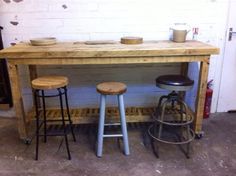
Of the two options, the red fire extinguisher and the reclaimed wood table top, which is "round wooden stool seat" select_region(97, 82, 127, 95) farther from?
the red fire extinguisher

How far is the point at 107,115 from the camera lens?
9.32 ft

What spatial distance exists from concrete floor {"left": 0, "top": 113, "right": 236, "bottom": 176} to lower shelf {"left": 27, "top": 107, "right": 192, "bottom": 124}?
7.9 inches

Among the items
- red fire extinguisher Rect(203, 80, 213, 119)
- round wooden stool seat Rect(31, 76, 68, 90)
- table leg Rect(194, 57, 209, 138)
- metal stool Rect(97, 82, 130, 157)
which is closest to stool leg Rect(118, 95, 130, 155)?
metal stool Rect(97, 82, 130, 157)

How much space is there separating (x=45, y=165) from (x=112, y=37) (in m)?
1.62

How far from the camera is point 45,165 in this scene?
228cm

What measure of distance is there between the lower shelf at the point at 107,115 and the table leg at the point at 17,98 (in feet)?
0.79

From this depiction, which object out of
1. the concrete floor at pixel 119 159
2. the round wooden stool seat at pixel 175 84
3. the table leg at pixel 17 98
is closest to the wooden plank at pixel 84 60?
the table leg at pixel 17 98

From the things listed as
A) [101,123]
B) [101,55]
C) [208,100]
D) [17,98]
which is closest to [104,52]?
[101,55]

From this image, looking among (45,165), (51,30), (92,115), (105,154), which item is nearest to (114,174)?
(105,154)

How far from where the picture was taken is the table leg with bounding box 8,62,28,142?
237 cm

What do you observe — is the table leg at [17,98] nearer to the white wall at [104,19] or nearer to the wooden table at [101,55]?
the wooden table at [101,55]

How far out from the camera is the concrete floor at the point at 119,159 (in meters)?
2.18

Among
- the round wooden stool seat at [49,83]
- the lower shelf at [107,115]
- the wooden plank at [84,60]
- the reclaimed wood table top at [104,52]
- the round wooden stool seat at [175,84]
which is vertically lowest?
the lower shelf at [107,115]

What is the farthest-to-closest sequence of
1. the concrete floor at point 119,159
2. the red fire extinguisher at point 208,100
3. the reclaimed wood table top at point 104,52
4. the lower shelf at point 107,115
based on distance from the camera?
the red fire extinguisher at point 208,100
the lower shelf at point 107,115
the reclaimed wood table top at point 104,52
the concrete floor at point 119,159
